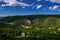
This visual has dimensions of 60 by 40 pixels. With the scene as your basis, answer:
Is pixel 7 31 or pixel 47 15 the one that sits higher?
pixel 47 15

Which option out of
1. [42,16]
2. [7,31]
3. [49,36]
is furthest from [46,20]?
[7,31]

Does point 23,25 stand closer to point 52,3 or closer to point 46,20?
point 46,20

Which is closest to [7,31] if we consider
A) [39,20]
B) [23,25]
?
[23,25]

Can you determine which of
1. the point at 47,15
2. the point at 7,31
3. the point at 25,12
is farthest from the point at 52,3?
the point at 7,31

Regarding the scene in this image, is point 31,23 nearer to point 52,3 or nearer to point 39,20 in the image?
point 39,20

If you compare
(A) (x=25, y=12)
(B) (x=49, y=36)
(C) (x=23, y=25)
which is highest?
(A) (x=25, y=12)

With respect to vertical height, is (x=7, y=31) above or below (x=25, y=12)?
below
